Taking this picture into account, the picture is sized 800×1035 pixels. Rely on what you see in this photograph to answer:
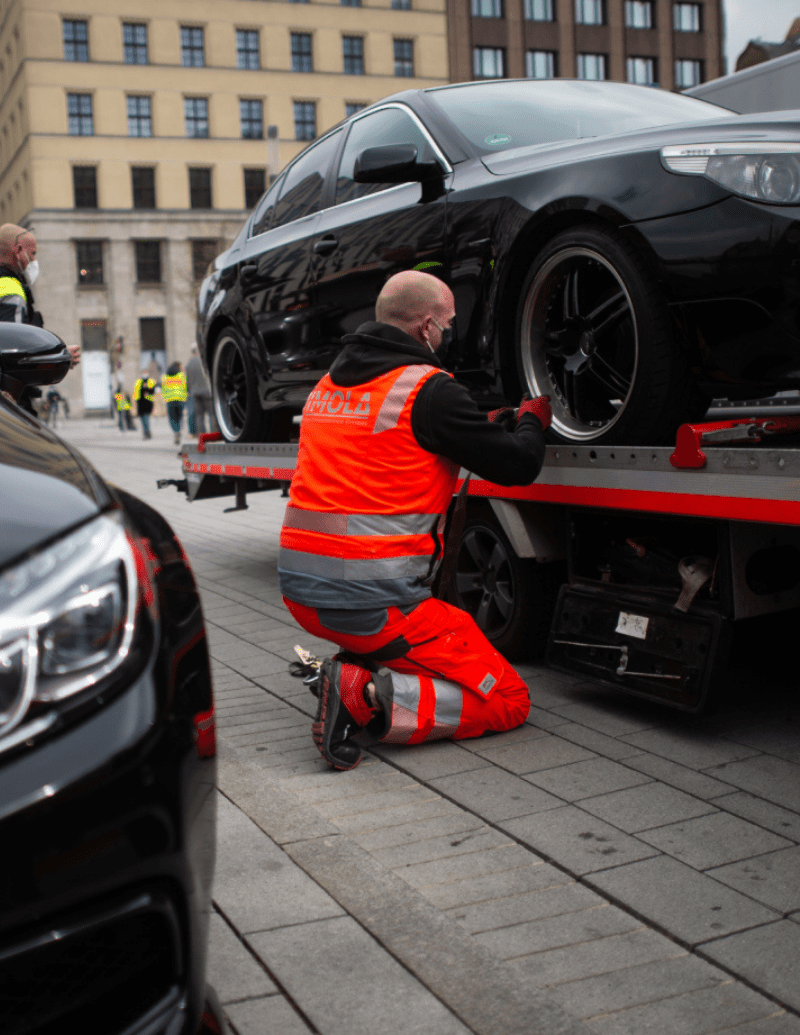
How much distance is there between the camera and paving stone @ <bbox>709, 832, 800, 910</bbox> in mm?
2564

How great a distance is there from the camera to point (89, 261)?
55531 millimetres

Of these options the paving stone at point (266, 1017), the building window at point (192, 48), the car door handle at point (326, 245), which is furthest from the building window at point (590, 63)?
the paving stone at point (266, 1017)

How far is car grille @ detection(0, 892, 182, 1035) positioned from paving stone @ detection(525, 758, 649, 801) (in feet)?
6.33

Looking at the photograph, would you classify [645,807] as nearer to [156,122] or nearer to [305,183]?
[305,183]

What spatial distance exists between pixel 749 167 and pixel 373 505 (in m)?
1.51

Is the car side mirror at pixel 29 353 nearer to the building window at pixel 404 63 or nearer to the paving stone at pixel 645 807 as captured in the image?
the paving stone at pixel 645 807

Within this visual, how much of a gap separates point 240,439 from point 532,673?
9.61 ft

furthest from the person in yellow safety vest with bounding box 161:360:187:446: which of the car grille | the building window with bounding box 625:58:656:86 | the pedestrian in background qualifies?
the building window with bounding box 625:58:656:86

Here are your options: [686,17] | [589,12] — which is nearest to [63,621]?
[589,12]

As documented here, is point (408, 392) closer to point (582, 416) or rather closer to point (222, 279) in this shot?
point (582, 416)

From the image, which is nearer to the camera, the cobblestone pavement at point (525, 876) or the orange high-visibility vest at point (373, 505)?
the cobblestone pavement at point (525, 876)

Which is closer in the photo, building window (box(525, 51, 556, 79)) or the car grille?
the car grille

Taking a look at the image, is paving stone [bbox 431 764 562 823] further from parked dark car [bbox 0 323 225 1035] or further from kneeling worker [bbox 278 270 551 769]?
parked dark car [bbox 0 323 225 1035]

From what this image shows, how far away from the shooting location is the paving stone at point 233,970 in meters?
2.22
